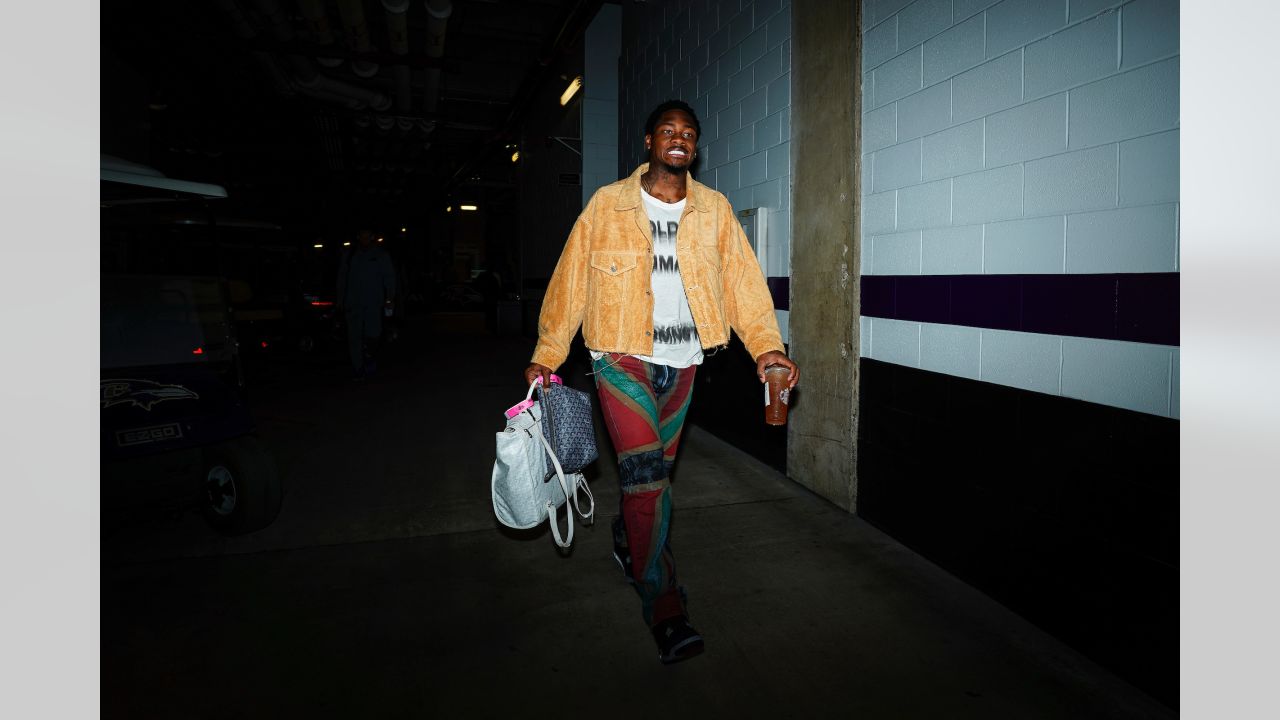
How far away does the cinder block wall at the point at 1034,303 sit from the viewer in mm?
2361

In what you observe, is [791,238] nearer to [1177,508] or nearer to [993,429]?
[993,429]

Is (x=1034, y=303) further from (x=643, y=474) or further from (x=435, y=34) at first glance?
(x=435, y=34)

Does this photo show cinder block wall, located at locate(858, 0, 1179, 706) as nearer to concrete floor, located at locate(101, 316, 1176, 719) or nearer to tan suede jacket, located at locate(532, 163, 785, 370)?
concrete floor, located at locate(101, 316, 1176, 719)

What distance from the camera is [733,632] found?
2.88 m

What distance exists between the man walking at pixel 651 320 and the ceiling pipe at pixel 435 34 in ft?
25.5

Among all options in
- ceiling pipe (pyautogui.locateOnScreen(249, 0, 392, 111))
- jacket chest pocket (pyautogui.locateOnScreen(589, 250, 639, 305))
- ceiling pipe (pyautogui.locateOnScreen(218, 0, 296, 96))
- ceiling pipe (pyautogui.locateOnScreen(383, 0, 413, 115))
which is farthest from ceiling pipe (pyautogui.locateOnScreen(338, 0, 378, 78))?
jacket chest pocket (pyautogui.locateOnScreen(589, 250, 639, 305))

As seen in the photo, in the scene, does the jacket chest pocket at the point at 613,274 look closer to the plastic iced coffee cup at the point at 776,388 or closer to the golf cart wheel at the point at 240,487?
the plastic iced coffee cup at the point at 776,388

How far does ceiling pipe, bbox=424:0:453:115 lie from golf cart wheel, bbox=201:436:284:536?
7.33m

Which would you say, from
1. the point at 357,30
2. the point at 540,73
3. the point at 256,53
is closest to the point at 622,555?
the point at 357,30

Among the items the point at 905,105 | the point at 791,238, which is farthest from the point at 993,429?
the point at 791,238

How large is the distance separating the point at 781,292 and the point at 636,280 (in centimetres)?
248

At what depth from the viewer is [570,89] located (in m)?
11.6

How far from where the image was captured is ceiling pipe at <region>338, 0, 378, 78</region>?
940 cm

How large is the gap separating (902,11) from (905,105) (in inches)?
18.3
